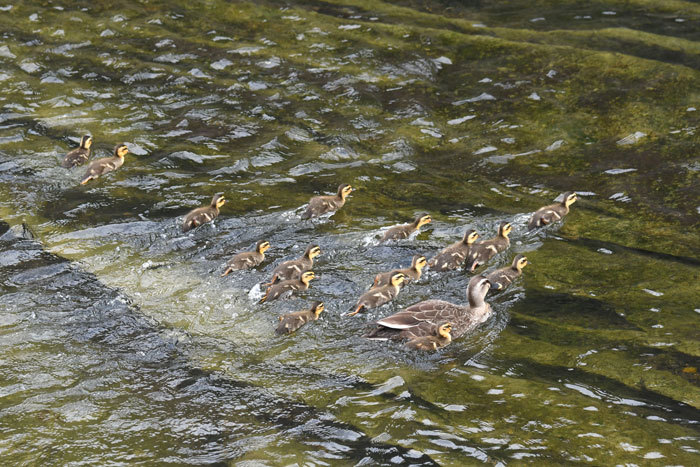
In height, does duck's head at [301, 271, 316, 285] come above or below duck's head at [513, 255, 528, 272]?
below

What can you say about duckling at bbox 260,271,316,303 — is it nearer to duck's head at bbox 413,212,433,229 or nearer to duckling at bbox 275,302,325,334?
duckling at bbox 275,302,325,334

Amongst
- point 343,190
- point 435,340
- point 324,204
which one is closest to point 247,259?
point 324,204

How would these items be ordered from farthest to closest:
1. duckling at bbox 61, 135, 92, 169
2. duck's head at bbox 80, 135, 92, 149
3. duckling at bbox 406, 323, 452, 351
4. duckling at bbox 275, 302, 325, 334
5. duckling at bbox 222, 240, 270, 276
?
duck's head at bbox 80, 135, 92, 149, duckling at bbox 61, 135, 92, 169, duckling at bbox 222, 240, 270, 276, duckling at bbox 275, 302, 325, 334, duckling at bbox 406, 323, 452, 351

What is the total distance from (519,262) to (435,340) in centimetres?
158

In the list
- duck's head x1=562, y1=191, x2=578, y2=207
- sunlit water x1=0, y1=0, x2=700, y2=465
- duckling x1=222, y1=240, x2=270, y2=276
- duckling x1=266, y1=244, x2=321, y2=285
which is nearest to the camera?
sunlit water x1=0, y1=0, x2=700, y2=465

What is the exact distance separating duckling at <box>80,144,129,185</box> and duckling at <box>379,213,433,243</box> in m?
3.93

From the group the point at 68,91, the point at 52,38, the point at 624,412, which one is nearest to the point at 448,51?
the point at 68,91

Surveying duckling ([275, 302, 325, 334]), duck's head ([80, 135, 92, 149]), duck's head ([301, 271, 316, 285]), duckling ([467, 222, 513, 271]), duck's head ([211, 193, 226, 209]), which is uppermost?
duck's head ([80, 135, 92, 149])

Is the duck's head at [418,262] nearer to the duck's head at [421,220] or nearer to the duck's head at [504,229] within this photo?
the duck's head at [421,220]

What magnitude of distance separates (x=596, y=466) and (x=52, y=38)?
13.2 meters

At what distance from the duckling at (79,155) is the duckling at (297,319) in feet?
15.7

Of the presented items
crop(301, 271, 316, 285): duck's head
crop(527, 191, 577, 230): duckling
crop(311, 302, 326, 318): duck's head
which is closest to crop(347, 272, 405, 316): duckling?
crop(311, 302, 326, 318): duck's head

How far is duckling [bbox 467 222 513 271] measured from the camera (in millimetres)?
8703

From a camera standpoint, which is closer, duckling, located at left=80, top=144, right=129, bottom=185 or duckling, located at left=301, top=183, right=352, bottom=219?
duckling, located at left=301, top=183, right=352, bottom=219
